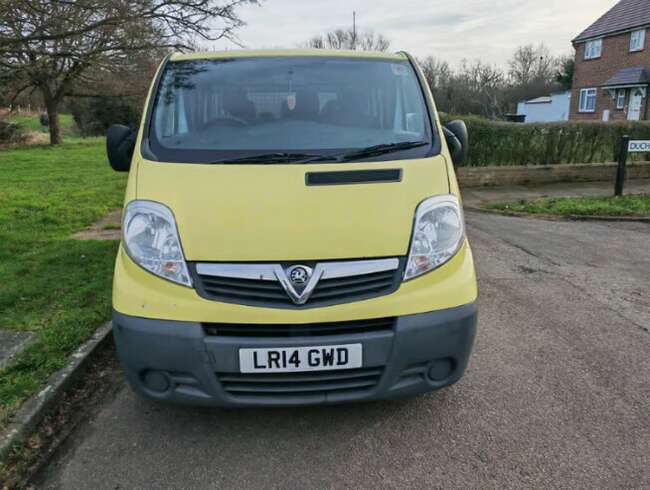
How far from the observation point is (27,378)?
321 cm

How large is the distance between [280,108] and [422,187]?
1165 mm

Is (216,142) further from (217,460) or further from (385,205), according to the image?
(217,460)

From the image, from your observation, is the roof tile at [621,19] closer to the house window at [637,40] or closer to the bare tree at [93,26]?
the house window at [637,40]

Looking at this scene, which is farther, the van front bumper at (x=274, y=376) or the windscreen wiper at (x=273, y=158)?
the windscreen wiper at (x=273, y=158)

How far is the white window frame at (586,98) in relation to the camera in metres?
31.6

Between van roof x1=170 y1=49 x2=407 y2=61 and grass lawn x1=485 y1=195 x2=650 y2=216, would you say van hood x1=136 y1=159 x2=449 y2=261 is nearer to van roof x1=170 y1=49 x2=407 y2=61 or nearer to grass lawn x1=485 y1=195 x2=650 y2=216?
van roof x1=170 y1=49 x2=407 y2=61

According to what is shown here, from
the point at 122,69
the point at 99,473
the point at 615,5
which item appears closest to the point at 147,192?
the point at 99,473

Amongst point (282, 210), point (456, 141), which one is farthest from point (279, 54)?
point (282, 210)

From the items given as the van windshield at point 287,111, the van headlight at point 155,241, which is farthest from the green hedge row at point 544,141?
the van headlight at point 155,241

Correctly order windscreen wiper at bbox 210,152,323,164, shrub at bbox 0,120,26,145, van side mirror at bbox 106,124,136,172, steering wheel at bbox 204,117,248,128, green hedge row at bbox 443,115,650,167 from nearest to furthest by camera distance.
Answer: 1. windscreen wiper at bbox 210,152,323,164
2. steering wheel at bbox 204,117,248,128
3. van side mirror at bbox 106,124,136,172
4. green hedge row at bbox 443,115,650,167
5. shrub at bbox 0,120,26,145

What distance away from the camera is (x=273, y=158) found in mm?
2992

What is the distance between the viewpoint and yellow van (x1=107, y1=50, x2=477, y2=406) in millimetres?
2480

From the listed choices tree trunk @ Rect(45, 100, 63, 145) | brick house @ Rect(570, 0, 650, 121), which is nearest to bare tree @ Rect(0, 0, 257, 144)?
tree trunk @ Rect(45, 100, 63, 145)

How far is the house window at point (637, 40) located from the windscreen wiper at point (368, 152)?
30.9m
